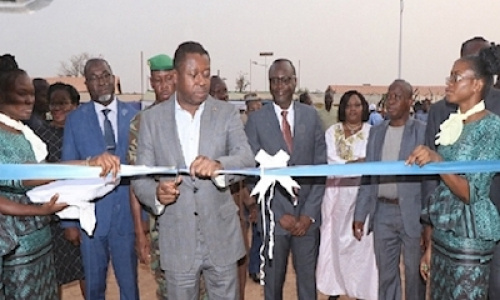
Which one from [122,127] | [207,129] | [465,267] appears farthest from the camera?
[122,127]

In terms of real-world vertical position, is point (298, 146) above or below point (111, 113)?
below

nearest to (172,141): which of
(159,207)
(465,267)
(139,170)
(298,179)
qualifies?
(139,170)

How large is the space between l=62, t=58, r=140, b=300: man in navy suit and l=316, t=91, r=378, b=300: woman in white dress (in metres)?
1.99

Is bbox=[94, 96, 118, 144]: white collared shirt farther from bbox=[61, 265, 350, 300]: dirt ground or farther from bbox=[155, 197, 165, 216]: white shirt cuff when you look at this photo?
bbox=[61, 265, 350, 300]: dirt ground

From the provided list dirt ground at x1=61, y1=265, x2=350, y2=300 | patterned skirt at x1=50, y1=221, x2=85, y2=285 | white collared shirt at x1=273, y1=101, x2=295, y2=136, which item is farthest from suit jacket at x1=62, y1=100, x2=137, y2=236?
dirt ground at x1=61, y1=265, x2=350, y2=300

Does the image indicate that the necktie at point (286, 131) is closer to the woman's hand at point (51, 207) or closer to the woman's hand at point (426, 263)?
the woman's hand at point (426, 263)

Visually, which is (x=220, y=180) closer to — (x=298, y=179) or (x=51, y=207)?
(x=51, y=207)

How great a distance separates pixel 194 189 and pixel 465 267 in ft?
5.22

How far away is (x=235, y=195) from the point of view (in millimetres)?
4738

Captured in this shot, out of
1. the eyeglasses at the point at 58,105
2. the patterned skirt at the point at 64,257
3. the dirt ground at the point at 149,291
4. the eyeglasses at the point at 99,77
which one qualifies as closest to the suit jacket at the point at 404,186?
the dirt ground at the point at 149,291

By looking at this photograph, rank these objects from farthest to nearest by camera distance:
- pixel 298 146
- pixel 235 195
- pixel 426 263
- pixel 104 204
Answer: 1. pixel 235 195
2. pixel 298 146
3. pixel 104 204
4. pixel 426 263

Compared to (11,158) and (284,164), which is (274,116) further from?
A: (11,158)

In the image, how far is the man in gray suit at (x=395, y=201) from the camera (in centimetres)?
429

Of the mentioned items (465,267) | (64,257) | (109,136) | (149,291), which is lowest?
(149,291)
